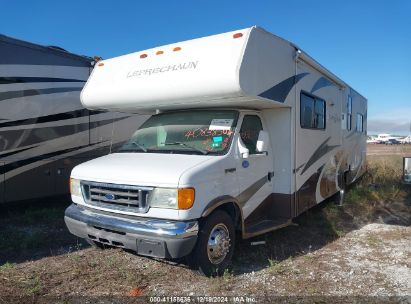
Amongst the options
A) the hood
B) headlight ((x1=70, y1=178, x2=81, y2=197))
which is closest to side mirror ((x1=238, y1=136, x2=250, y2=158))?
the hood

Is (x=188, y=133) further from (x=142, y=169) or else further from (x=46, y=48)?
(x=46, y=48)

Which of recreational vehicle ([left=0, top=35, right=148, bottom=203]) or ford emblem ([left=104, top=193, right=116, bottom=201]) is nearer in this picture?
ford emblem ([left=104, top=193, right=116, bottom=201])

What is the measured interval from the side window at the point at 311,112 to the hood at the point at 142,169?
2492mm

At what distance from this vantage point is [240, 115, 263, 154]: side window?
5.52m

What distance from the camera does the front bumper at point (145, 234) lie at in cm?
432

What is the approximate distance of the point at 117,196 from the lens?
4746mm

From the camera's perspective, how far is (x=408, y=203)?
389 inches

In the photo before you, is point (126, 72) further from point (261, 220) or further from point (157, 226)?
point (261, 220)

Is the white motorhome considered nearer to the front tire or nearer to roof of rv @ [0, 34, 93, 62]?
the front tire

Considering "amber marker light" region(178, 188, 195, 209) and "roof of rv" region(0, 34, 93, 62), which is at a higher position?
"roof of rv" region(0, 34, 93, 62)

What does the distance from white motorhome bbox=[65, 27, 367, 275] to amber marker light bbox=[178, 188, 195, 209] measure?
0.4 inches

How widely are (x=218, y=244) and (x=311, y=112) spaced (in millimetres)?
3386

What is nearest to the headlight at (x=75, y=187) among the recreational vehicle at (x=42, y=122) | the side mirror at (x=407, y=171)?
the recreational vehicle at (x=42, y=122)

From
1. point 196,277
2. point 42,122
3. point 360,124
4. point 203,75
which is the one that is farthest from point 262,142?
point 360,124
